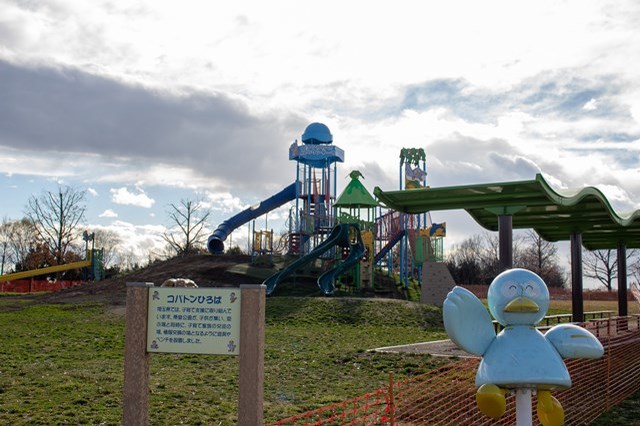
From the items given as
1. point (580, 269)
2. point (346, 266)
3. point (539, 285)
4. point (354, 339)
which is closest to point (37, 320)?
point (354, 339)

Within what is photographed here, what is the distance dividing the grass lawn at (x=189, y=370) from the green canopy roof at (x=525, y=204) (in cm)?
344

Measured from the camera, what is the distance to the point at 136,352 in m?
6.50

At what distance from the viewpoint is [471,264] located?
6412cm

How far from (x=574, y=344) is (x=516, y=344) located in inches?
22.8

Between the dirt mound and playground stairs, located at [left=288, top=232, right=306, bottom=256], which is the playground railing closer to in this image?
the dirt mound

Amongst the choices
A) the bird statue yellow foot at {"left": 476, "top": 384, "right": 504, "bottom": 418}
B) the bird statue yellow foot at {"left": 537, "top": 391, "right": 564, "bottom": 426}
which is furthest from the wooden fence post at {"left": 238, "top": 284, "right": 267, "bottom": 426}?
the bird statue yellow foot at {"left": 537, "top": 391, "right": 564, "bottom": 426}

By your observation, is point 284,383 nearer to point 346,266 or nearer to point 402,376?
point 402,376

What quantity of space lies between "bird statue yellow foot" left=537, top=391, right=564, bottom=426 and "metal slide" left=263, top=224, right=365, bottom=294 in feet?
85.0

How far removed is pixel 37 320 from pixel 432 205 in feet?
51.8

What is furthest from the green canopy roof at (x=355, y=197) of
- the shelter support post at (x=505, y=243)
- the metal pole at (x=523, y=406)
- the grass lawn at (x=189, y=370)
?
the metal pole at (x=523, y=406)

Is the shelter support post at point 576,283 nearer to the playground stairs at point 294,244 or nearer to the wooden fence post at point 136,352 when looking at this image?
the wooden fence post at point 136,352

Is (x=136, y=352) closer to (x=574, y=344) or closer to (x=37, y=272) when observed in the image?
(x=574, y=344)

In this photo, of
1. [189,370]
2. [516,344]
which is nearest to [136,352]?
[516,344]

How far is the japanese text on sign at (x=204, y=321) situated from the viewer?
6340 millimetres
